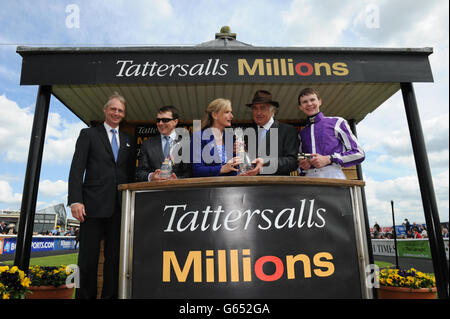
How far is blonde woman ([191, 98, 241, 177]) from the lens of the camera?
8.86ft

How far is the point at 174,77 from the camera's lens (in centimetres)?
329

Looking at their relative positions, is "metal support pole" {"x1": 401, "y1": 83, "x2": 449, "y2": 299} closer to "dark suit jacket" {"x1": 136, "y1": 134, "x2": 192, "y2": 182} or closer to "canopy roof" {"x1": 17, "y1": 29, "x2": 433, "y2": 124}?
"canopy roof" {"x1": 17, "y1": 29, "x2": 433, "y2": 124}

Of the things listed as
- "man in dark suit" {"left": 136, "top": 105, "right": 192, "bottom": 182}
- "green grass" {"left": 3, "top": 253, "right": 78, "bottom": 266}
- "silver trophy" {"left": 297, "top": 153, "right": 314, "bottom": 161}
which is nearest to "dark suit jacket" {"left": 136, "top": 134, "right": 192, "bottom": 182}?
"man in dark suit" {"left": 136, "top": 105, "right": 192, "bottom": 182}

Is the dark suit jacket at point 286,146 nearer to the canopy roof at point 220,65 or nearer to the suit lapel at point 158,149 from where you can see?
the canopy roof at point 220,65

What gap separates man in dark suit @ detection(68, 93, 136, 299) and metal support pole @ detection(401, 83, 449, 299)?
339 centimetres

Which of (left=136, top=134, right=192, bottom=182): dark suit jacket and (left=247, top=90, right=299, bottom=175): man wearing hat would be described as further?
(left=136, top=134, right=192, bottom=182): dark suit jacket

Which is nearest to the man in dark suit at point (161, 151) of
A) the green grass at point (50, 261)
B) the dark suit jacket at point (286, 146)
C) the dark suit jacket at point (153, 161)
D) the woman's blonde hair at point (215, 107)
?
the dark suit jacket at point (153, 161)

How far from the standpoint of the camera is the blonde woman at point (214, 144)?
2.70 meters

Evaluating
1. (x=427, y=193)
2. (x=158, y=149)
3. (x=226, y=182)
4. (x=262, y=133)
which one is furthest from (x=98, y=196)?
(x=427, y=193)

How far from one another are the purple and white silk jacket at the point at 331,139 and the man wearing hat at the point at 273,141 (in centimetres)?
26

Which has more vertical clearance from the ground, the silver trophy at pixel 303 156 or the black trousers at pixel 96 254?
the silver trophy at pixel 303 156

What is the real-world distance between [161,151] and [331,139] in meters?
1.92
